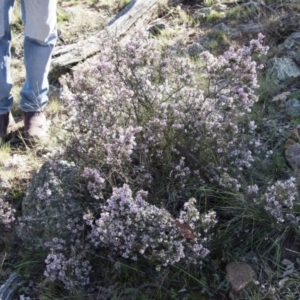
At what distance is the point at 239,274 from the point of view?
2.89 metres

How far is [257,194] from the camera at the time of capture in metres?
3.03

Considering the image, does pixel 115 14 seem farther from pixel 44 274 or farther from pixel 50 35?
pixel 44 274

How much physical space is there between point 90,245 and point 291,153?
4.47ft

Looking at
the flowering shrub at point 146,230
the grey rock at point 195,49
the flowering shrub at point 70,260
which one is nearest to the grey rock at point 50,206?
the flowering shrub at point 70,260

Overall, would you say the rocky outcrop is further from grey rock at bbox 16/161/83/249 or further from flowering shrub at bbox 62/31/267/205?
grey rock at bbox 16/161/83/249

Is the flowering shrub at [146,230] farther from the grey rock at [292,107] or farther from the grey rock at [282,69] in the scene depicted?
the grey rock at [282,69]

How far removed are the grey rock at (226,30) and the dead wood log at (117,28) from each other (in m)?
0.84

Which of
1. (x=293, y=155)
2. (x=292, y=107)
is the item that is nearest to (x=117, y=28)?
(x=292, y=107)

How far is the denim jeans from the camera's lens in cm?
402

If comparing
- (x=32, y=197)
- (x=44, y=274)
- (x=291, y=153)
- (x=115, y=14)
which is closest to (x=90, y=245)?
(x=44, y=274)

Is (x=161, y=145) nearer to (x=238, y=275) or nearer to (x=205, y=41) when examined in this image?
(x=238, y=275)

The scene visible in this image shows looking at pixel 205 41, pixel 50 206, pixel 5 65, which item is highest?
pixel 5 65

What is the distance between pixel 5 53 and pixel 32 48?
0.66 feet

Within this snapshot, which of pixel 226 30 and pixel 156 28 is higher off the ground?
pixel 226 30
